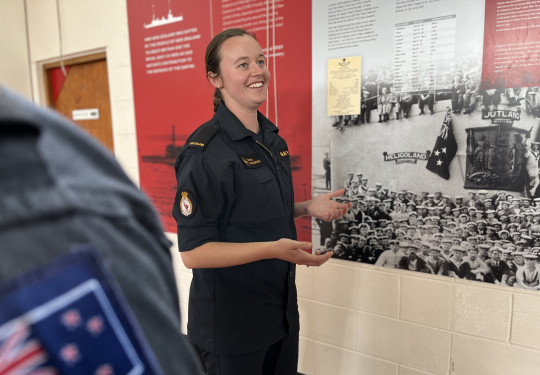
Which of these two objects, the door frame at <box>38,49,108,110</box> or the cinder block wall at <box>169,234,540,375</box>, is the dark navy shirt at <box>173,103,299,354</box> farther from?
the door frame at <box>38,49,108,110</box>

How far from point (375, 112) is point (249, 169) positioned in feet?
2.34

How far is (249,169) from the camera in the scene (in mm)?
1203

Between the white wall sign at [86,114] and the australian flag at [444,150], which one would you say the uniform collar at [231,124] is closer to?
the australian flag at [444,150]

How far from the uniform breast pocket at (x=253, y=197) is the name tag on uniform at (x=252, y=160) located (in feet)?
0.05

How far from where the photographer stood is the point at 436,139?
1.47m

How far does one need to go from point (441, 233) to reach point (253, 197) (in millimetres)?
830

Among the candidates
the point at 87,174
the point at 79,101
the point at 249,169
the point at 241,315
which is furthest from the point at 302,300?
the point at 79,101

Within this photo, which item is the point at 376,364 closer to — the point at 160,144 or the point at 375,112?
the point at 375,112

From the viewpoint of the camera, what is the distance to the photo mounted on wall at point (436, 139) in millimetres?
1324

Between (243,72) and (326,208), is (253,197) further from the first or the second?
(243,72)

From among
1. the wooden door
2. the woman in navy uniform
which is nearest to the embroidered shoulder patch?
the woman in navy uniform

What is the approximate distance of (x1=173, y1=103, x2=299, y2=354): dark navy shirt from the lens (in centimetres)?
115

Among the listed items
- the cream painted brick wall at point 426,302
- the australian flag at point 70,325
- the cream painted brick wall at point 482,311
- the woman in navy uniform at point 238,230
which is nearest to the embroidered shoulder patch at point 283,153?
the woman in navy uniform at point 238,230

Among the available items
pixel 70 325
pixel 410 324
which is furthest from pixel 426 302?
pixel 70 325
